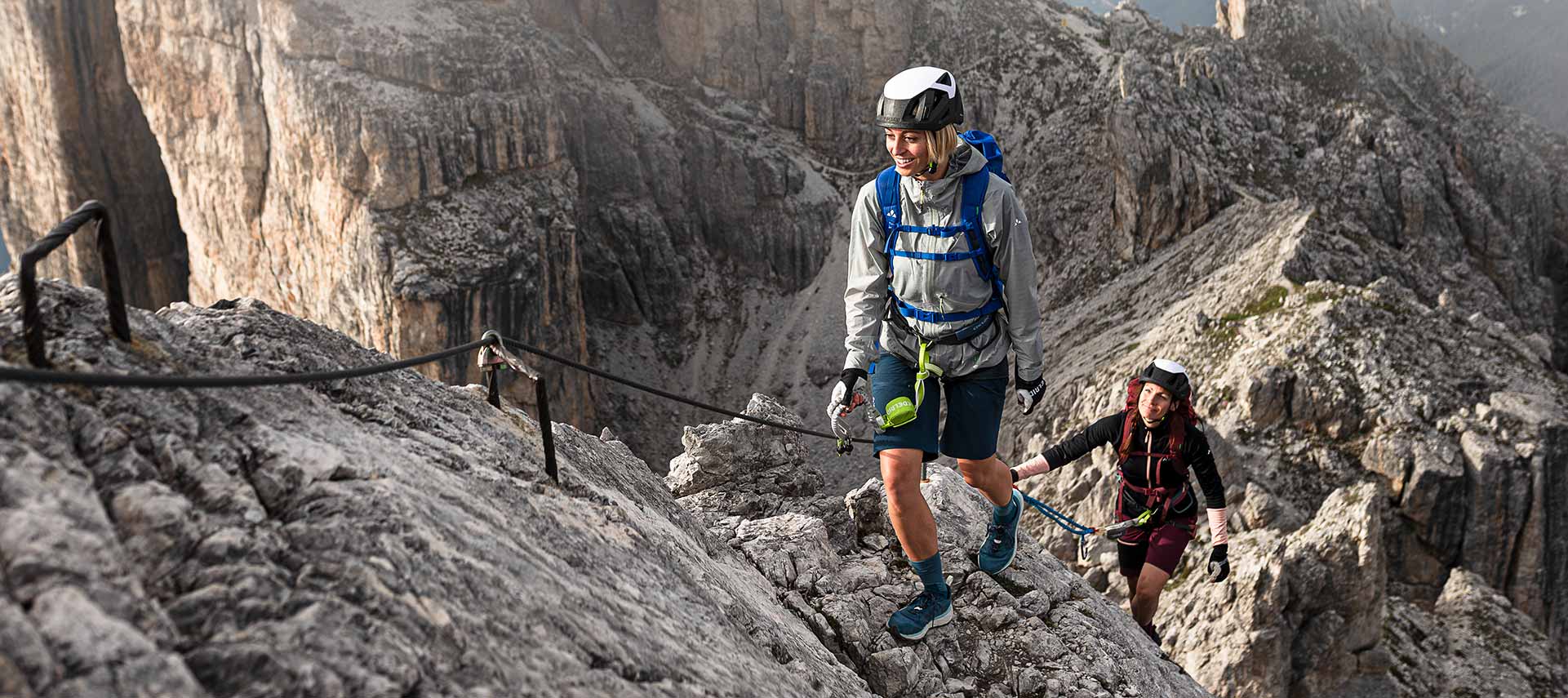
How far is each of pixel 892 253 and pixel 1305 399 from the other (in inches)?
1297

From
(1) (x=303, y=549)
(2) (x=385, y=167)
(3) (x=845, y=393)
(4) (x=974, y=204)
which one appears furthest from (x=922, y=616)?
(2) (x=385, y=167)

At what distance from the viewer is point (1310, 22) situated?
78.3 metres

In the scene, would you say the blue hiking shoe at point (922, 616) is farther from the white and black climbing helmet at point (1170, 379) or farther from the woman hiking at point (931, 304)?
the white and black climbing helmet at point (1170, 379)

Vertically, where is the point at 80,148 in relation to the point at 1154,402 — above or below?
below

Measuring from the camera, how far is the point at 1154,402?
920 cm

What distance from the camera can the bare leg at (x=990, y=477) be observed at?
7.46 meters

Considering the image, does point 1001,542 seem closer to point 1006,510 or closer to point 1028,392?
point 1006,510

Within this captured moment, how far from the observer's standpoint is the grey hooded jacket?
659 centimetres

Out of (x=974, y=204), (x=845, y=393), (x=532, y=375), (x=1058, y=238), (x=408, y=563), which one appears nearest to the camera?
(x=408, y=563)

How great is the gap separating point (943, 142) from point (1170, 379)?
4192 millimetres

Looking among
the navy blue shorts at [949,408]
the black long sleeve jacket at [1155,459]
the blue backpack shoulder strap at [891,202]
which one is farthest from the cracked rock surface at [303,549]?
the black long sleeve jacket at [1155,459]

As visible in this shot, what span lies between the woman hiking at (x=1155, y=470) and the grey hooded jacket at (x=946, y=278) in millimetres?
2240

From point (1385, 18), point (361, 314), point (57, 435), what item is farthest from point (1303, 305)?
point (1385, 18)

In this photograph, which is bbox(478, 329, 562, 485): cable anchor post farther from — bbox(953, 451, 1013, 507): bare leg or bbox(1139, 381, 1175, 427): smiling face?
bbox(1139, 381, 1175, 427): smiling face
